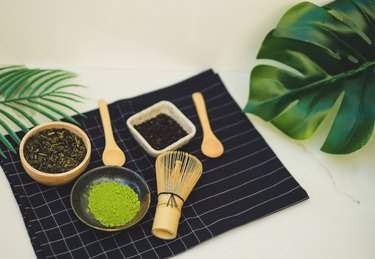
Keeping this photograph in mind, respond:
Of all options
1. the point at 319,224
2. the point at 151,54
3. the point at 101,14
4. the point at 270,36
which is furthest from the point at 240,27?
the point at 319,224

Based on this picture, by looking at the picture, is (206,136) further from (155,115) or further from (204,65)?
(204,65)

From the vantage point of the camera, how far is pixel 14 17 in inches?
41.5

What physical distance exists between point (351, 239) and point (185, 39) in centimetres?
63

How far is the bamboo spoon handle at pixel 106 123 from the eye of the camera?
3.47ft

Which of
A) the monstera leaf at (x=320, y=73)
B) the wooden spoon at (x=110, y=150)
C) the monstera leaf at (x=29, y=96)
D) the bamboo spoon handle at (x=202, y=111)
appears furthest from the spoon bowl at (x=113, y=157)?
the monstera leaf at (x=320, y=73)

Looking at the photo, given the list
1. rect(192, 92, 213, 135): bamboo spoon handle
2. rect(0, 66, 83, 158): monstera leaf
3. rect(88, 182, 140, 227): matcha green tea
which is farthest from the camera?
rect(192, 92, 213, 135): bamboo spoon handle

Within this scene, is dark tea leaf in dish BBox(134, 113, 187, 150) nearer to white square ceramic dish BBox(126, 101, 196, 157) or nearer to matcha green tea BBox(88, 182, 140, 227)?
white square ceramic dish BBox(126, 101, 196, 157)

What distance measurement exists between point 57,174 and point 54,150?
67mm

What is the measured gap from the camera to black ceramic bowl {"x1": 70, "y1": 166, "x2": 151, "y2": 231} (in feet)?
2.98

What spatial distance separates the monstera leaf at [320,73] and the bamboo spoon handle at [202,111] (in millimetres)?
109

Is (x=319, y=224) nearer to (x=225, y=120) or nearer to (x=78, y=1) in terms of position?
(x=225, y=120)

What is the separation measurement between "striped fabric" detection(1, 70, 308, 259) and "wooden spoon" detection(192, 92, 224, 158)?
0.01m

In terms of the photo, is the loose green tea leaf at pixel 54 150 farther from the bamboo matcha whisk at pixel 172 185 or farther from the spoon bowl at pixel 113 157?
the bamboo matcha whisk at pixel 172 185

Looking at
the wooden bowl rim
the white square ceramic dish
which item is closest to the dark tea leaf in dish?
the white square ceramic dish
